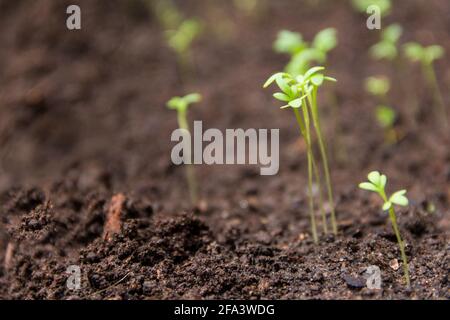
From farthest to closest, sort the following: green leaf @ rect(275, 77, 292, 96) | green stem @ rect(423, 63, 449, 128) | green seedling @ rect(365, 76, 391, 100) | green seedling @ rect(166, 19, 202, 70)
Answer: green seedling @ rect(166, 19, 202, 70)
green stem @ rect(423, 63, 449, 128)
green seedling @ rect(365, 76, 391, 100)
green leaf @ rect(275, 77, 292, 96)

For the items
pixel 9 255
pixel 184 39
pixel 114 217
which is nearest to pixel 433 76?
pixel 184 39

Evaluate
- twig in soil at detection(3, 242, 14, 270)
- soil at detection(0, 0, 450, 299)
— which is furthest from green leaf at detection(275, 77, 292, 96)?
twig in soil at detection(3, 242, 14, 270)

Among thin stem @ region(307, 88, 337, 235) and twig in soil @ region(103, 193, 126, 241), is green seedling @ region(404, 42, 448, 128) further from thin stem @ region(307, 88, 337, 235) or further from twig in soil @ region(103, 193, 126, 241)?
twig in soil @ region(103, 193, 126, 241)

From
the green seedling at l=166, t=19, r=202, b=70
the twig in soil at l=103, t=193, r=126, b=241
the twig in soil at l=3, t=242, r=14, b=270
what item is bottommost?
the twig in soil at l=3, t=242, r=14, b=270

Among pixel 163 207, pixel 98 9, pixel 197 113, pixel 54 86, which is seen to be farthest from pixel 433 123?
pixel 98 9

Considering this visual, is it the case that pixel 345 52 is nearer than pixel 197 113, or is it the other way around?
pixel 197 113
